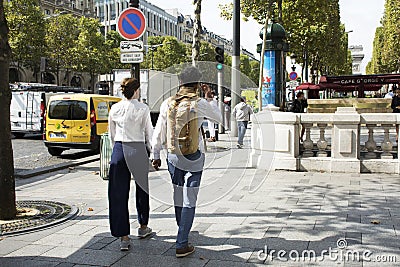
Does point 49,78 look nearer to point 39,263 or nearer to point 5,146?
point 5,146

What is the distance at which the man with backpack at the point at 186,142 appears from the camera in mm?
4680

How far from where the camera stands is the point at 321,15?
32156 millimetres

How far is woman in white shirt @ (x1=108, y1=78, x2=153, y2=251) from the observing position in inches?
192

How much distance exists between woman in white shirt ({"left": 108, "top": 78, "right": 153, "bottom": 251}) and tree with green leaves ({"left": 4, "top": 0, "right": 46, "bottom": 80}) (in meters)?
38.7

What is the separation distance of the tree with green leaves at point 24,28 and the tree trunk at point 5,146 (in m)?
37.0

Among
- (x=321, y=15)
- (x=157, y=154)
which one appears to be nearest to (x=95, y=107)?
(x=157, y=154)

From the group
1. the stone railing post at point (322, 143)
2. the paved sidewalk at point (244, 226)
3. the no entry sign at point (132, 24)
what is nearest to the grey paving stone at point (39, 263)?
the paved sidewalk at point (244, 226)

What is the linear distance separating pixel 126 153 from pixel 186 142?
0.67m

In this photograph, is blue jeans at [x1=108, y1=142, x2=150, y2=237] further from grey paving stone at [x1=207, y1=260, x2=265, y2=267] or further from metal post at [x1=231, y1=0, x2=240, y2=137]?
metal post at [x1=231, y1=0, x2=240, y2=137]

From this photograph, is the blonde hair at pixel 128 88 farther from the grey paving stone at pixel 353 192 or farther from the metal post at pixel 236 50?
the metal post at pixel 236 50

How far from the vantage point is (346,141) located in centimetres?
923

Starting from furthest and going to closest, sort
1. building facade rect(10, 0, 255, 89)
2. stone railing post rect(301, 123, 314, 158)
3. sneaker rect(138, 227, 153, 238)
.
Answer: building facade rect(10, 0, 255, 89), stone railing post rect(301, 123, 314, 158), sneaker rect(138, 227, 153, 238)

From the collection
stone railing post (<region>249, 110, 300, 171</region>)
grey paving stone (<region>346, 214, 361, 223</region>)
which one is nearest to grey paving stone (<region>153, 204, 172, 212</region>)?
grey paving stone (<region>346, 214, 361, 223</region>)

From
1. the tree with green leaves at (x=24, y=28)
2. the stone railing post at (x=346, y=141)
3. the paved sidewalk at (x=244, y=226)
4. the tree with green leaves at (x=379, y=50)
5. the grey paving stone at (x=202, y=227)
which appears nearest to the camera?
the paved sidewalk at (x=244, y=226)
